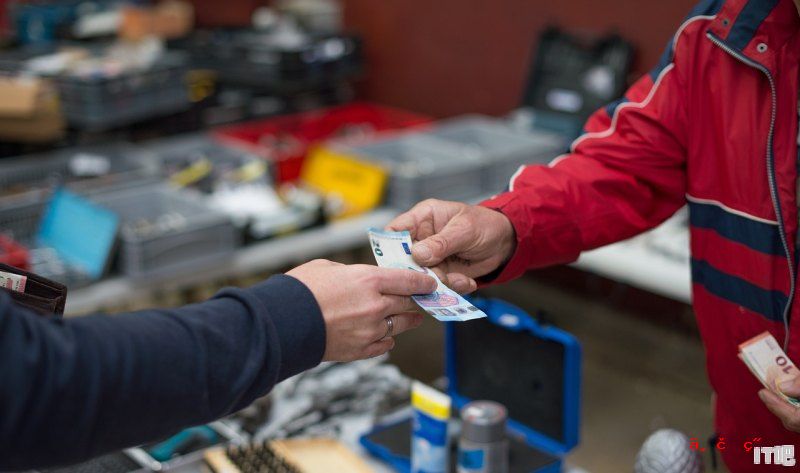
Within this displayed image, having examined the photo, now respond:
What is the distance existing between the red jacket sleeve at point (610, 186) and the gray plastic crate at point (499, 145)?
5.72ft

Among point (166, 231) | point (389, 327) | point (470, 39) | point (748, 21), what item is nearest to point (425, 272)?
point (389, 327)

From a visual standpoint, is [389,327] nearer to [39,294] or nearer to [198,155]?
[39,294]

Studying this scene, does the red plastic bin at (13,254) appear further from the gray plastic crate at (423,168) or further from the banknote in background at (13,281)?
the banknote in background at (13,281)

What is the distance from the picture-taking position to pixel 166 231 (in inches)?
120

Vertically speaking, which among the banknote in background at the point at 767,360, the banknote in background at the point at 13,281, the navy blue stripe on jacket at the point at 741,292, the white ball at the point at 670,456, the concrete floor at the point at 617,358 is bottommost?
the concrete floor at the point at 617,358

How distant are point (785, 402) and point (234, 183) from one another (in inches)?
99.7

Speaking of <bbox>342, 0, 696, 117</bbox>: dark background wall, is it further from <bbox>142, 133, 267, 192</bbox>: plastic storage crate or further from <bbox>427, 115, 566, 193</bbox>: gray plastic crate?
<bbox>142, 133, 267, 192</bbox>: plastic storage crate

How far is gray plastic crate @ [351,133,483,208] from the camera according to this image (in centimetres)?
356

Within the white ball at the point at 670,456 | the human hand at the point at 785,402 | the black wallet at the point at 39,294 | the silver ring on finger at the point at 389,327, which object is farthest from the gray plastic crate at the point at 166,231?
the human hand at the point at 785,402

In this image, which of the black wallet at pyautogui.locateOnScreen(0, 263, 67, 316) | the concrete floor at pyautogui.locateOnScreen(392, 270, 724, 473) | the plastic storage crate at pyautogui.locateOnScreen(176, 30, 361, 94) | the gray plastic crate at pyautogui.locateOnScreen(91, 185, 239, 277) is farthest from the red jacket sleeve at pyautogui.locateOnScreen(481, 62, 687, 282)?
Answer: the plastic storage crate at pyautogui.locateOnScreen(176, 30, 361, 94)

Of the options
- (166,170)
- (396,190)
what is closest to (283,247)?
(396,190)

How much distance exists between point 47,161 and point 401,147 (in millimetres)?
1498

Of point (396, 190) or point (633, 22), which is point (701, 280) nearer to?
point (396, 190)

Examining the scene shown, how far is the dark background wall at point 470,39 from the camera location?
4035 millimetres
